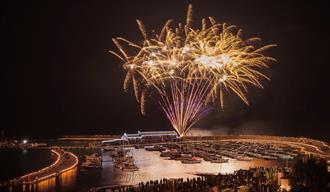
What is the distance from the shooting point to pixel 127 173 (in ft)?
59.7

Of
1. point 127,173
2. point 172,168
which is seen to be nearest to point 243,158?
point 172,168

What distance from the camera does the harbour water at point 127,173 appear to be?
16.2m

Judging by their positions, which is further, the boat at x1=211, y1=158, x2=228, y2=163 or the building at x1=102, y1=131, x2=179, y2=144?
the building at x1=102, y1=131, x2=179, y2=144

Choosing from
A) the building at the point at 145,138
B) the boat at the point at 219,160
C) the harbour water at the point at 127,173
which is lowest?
the harbour water at the point at 127,173

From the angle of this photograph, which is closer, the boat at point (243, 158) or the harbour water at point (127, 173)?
the harbour water at point (127, 173)

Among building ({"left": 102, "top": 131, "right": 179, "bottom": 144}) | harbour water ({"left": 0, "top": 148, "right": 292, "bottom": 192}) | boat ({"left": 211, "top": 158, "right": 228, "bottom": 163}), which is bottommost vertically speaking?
harbour water ({"left": 0, "top": 148, "right": 292, "bottom": 192})

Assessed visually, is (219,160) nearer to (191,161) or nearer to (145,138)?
(191,161)

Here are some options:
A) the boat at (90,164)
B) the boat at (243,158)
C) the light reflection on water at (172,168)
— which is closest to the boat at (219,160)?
the light reflection on water at (172,168)

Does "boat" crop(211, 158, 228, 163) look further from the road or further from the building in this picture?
the building

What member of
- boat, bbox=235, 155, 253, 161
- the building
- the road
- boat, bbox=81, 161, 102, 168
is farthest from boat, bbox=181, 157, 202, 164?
the building

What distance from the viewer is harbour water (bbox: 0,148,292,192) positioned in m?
16.2

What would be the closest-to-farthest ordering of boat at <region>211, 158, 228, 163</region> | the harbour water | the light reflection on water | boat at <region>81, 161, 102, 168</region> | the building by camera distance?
the harbour water < the light reflection on water < boat at <region>81, 161, 102, 168</region> < boat at <region>211, 158, 228, 163</region> < the building

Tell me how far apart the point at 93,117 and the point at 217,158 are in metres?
35.2

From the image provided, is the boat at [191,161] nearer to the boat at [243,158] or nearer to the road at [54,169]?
the boat at [243,158]
